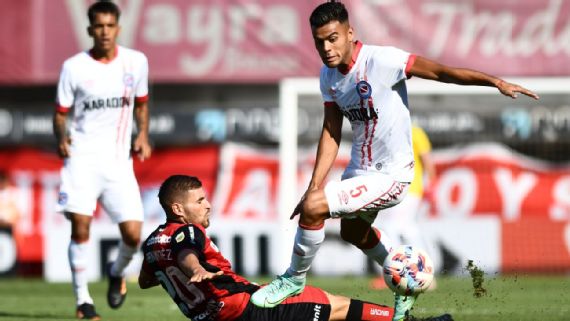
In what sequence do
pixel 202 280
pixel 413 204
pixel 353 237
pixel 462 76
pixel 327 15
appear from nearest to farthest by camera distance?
1. pixel 202 280
2. pixel 462 76
3. pixel 327 15
4. pixel 353 237
5. pixel 413 204

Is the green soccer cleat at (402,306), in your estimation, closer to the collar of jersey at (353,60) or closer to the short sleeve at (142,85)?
the collar of jersey at (353,60)

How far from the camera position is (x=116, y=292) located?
10.1 metres

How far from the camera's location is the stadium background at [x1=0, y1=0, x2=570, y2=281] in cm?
1561

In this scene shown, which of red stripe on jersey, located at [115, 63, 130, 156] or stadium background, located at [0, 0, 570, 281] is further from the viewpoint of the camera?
stadium background, located at [0, 0, 570, 281]

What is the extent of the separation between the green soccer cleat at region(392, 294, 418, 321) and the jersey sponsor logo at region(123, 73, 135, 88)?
12.0 feet

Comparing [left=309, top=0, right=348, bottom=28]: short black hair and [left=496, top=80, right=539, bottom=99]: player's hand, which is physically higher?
[left=309, top=0, right=348, bottom=28]: short black hair

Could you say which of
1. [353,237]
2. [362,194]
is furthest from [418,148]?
[362,194]

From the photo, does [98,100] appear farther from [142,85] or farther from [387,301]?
[387,301]

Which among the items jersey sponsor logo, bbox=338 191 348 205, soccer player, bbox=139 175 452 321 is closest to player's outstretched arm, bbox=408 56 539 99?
jersey sponsor logo, bbox=338 191 348 205

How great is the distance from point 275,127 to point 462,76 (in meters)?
9.20

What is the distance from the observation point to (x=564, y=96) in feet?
51.9

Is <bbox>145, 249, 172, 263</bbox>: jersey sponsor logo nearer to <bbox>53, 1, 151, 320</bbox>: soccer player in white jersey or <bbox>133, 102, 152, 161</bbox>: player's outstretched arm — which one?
<bbox>53, 1, 151, 320</bbox>: soccer player in white jersey

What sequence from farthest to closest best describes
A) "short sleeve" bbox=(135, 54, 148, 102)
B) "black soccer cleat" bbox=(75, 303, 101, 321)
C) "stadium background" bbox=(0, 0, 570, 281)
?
"stadium background" bbox=(0, 0, 570, 281) < "short sleeve" bbox=(135, 54, 148, 102) < "black soccer cleat" bbox=(75, 303, 101, 321)

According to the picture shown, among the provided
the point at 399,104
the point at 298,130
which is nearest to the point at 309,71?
the point at 298,130
